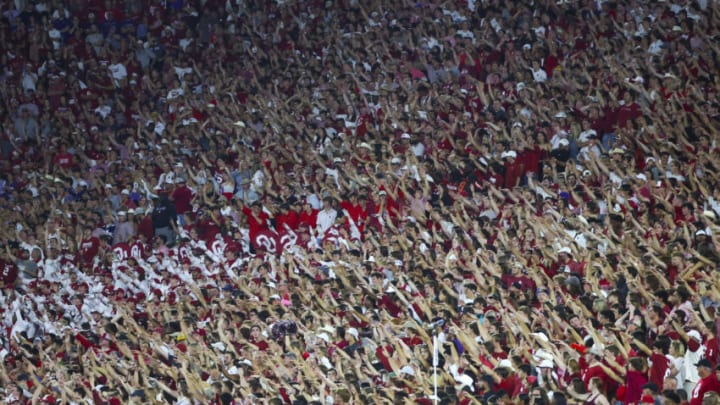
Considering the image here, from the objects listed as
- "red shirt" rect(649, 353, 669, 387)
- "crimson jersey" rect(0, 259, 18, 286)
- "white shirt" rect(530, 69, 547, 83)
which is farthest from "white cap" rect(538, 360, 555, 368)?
"crimson jersey" rect(0, 259, 18, 286)

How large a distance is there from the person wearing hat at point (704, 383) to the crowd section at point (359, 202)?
0.11 ft

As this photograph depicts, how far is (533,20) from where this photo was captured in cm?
2602

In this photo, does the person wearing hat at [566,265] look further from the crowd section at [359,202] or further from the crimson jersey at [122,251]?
the crimson jersey at [122,251]

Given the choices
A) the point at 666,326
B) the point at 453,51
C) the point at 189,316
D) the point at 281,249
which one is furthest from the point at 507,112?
the point at 666,326

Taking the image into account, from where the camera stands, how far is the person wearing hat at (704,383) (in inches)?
555

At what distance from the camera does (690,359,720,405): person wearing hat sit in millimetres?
14086

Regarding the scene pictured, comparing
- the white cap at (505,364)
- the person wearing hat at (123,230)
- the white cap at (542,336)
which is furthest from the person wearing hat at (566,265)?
the person wearing hat at (123,230)

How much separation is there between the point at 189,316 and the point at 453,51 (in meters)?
7.87

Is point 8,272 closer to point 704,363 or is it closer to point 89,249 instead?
point 89,249

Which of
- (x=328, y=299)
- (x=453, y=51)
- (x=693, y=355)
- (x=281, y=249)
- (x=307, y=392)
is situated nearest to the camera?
(x=693, y=355)

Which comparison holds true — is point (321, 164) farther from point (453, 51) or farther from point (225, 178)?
point (453, 51)

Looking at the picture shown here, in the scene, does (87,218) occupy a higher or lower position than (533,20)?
lower

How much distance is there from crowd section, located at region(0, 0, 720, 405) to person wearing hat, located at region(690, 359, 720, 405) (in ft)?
0.11

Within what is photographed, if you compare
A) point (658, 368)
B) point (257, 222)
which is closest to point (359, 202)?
point (257, 222)
